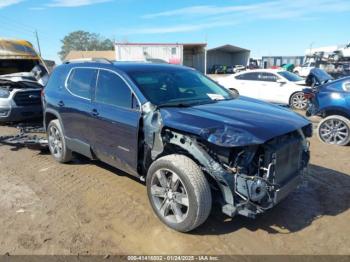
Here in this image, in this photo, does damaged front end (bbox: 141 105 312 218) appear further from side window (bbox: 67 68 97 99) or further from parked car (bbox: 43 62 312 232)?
side window (bbox: 67 68 97 99)

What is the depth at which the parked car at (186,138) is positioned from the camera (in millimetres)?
3406

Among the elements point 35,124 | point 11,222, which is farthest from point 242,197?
point 35,124

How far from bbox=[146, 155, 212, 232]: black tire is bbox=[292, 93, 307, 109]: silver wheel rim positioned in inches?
401

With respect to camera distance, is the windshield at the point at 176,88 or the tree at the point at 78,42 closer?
the windshield at the point at 176,88

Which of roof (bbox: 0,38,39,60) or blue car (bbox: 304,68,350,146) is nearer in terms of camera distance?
blue car (bbox: 304,68,350,146)

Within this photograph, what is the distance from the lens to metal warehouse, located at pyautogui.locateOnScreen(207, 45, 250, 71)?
2104 inches

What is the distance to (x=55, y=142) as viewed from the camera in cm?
614

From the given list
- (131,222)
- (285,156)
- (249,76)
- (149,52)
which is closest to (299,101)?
(249,76)

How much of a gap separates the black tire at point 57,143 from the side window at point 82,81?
84cm

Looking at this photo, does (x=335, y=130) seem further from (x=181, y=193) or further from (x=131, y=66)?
(x=181, y=193)

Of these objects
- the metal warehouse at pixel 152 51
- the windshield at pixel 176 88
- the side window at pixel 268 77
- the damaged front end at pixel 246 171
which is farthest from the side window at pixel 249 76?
the metal warehouse at pixel 152 51

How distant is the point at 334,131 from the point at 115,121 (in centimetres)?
540

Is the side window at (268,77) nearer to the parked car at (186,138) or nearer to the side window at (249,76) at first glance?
the side window at (249,76)

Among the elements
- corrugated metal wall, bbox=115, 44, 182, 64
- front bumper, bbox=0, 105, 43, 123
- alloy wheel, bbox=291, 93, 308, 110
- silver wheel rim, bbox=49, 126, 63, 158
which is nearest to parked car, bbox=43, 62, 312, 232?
silver wheel rim, bbox=49, 126, 63, 158
